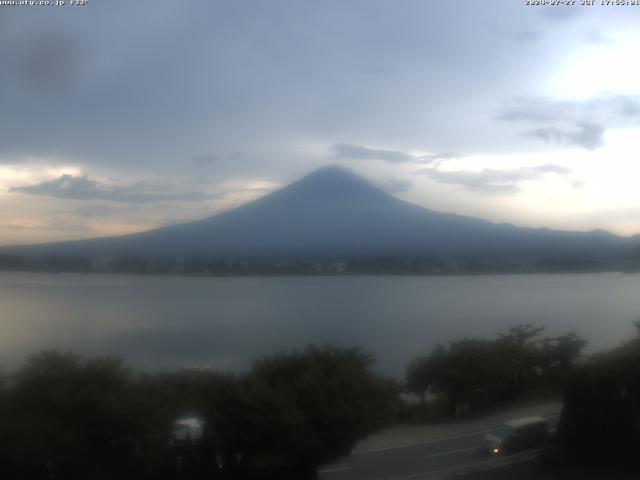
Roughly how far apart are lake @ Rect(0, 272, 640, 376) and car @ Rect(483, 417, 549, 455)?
1.03 m

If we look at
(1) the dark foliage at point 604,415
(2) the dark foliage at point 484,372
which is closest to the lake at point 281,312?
(2) the dark foliage at point 484,372

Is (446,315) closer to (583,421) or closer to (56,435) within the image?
(583,421)

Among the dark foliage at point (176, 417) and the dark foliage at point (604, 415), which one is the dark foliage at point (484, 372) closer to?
the dark foliage at point (604, 415)

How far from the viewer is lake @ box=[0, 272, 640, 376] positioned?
5.17m

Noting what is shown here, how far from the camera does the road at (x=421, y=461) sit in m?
4.71

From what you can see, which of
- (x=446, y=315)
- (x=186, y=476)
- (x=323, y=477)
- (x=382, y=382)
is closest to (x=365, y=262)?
(x=446, y=315)

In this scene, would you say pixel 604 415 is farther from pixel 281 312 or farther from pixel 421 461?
pixel 281 312

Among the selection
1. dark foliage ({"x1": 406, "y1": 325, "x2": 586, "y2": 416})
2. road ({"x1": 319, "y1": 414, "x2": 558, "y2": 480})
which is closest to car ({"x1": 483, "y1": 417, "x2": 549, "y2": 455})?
road ({"x1": 319, "y1": 414, "x2": 558, "y2": 480})

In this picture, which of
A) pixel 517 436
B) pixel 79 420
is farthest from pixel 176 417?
pixel 517 436

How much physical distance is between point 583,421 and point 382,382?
1778 mm

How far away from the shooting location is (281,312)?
632 centimetres

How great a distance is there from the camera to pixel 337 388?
5113mm

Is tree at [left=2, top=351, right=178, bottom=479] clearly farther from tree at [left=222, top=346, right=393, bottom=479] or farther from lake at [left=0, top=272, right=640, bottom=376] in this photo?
tree at [left=222, top=346, right=393, bottom=479]

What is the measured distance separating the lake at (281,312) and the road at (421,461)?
81 cm
